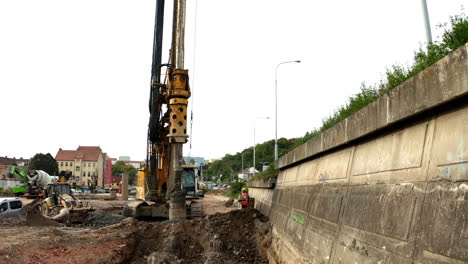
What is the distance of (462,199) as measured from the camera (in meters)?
2.99

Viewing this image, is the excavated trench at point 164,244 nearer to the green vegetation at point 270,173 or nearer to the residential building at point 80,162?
the green vegetation at point 270,173

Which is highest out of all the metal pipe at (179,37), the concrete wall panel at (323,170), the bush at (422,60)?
the metal pipe at (179,37)

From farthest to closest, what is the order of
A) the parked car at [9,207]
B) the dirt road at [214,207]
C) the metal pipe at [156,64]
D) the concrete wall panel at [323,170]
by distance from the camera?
the dirt road at [214,207] → the parked car at [9,207] → the metal pipe at [156,64] → the concrete wall panel at [323,170]

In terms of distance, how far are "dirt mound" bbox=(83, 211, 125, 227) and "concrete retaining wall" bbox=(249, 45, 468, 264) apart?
1767 centimetres

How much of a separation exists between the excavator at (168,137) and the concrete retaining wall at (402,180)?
8.93 m

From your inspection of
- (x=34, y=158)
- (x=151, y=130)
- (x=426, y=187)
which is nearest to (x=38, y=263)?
(x=151, y=130)

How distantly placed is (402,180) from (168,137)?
11.9 metres

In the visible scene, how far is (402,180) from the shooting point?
4.01 m

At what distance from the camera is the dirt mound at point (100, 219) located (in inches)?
868

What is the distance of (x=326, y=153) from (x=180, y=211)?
10427 mm

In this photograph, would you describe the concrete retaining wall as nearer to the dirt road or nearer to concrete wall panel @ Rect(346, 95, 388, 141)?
concrete wall panel @ Rect(346, 95, 388, 141)

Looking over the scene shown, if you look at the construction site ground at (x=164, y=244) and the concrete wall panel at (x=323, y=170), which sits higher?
the concrete wall panel at (x=323, y=170)

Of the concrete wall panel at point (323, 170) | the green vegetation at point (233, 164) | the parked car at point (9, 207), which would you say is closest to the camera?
the concrete wall panel at point (323, 170)

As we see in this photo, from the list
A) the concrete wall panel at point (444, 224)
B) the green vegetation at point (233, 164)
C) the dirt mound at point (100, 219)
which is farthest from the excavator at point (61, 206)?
the green vegetation at point (233, 164)
